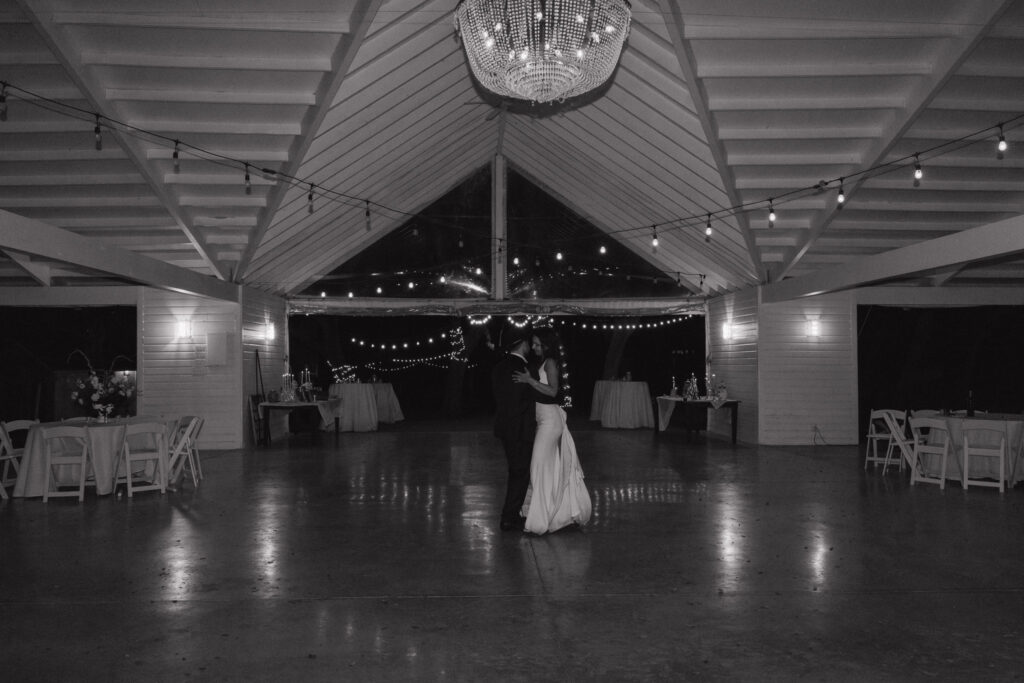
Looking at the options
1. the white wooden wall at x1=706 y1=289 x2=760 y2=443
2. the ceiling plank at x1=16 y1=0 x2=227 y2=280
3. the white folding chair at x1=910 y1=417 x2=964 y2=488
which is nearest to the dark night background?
the white wooden wall at x1=706 y1=289 x2=760 y2=443

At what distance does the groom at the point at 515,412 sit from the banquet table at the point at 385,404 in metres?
10.7

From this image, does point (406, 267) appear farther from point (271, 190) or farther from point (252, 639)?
point (252, 639)

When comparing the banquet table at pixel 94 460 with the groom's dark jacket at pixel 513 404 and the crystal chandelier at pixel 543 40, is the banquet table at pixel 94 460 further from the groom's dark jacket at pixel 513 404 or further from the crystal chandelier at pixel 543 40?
the crystal chandelier at pixel 543 40

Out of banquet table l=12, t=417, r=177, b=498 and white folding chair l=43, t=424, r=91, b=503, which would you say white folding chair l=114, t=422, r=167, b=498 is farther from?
white folding chair l=43, t=424, r=91, b=503

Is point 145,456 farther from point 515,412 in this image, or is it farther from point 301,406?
point 301,406

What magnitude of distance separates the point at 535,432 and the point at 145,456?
4203 millimetres

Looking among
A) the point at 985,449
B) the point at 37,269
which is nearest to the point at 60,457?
the point at 37,269

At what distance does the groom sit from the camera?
5578 millimetres

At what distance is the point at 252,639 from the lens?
3525 millimetres

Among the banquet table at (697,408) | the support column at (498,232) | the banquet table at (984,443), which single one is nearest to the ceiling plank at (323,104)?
the support column at (498,232)

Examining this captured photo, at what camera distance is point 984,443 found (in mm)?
7914

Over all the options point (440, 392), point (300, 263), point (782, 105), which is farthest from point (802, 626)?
point (440, 392)

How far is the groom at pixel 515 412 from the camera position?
5.58 m

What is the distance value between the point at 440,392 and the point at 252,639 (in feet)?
62.8
